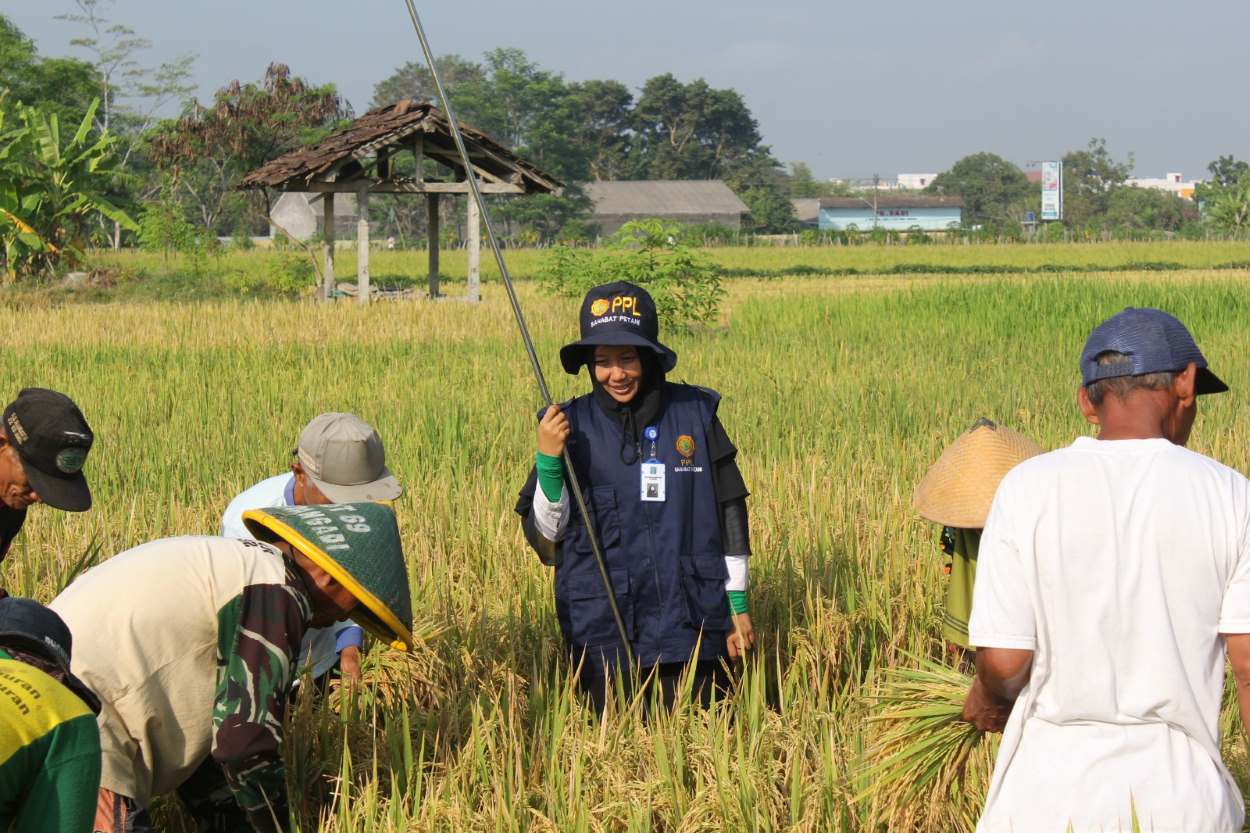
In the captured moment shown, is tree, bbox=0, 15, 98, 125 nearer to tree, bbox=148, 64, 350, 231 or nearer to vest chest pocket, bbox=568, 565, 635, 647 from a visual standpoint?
tree, bbox=148, 64, 350, 231

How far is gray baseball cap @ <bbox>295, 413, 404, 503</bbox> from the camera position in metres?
3.54

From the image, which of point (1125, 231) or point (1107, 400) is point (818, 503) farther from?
Answer: point (1125, 231)

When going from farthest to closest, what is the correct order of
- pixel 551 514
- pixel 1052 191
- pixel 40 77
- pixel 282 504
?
pixel 1052 191, pixel 40 77, pixel 282 504, pixel 551 514

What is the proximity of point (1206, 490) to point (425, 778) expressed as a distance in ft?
6.40

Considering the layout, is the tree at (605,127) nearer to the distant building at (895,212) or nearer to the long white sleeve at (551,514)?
the distant building at (895,212)

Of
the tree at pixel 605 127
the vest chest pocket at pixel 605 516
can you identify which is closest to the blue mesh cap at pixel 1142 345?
the vest chest pocket at pixel 605 516

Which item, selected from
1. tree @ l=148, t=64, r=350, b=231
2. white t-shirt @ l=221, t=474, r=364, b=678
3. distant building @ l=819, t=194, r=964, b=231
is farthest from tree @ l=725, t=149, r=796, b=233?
white t-shirt @ l=221, t=474, r=364, b=678

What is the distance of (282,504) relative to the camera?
3645 mm

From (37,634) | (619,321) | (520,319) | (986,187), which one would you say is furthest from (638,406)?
(986,187)

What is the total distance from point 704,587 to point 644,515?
24cm

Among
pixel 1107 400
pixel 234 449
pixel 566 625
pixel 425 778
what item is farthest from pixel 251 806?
pixel 234 449

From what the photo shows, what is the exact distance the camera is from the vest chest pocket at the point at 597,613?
141 inches

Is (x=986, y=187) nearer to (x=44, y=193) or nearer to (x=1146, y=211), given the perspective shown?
(x=1146, y=211)

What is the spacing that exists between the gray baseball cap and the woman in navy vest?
419 mm
